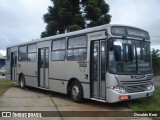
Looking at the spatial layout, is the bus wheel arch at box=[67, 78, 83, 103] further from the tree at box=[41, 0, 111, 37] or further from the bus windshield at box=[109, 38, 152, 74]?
the tree at box=[41, 0, 111, 37]

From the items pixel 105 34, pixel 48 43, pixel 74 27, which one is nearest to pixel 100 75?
pixel 105 34

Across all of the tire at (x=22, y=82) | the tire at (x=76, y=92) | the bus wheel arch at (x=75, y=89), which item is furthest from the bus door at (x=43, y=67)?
the tire at (x=76, y=92)

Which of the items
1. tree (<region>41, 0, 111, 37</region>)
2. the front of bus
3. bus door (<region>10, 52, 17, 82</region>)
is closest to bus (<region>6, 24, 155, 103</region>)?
the front of bus

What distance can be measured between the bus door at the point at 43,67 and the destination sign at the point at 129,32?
17.9ft

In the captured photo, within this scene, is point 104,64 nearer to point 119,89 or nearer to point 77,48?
point 119,89

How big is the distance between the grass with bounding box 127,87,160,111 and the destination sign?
2527mm

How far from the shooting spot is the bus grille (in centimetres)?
1084

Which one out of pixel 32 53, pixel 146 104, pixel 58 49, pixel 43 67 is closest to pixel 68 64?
pixel 58 49

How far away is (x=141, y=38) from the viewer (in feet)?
38.6

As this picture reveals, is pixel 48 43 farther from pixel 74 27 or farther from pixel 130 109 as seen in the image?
pixel 74 27

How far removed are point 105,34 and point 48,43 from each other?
5143 millimetres

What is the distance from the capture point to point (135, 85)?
438 inches

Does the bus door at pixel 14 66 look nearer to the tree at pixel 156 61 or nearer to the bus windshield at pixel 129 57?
the tree at pixel 156 61

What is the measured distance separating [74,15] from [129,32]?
53.1ft
